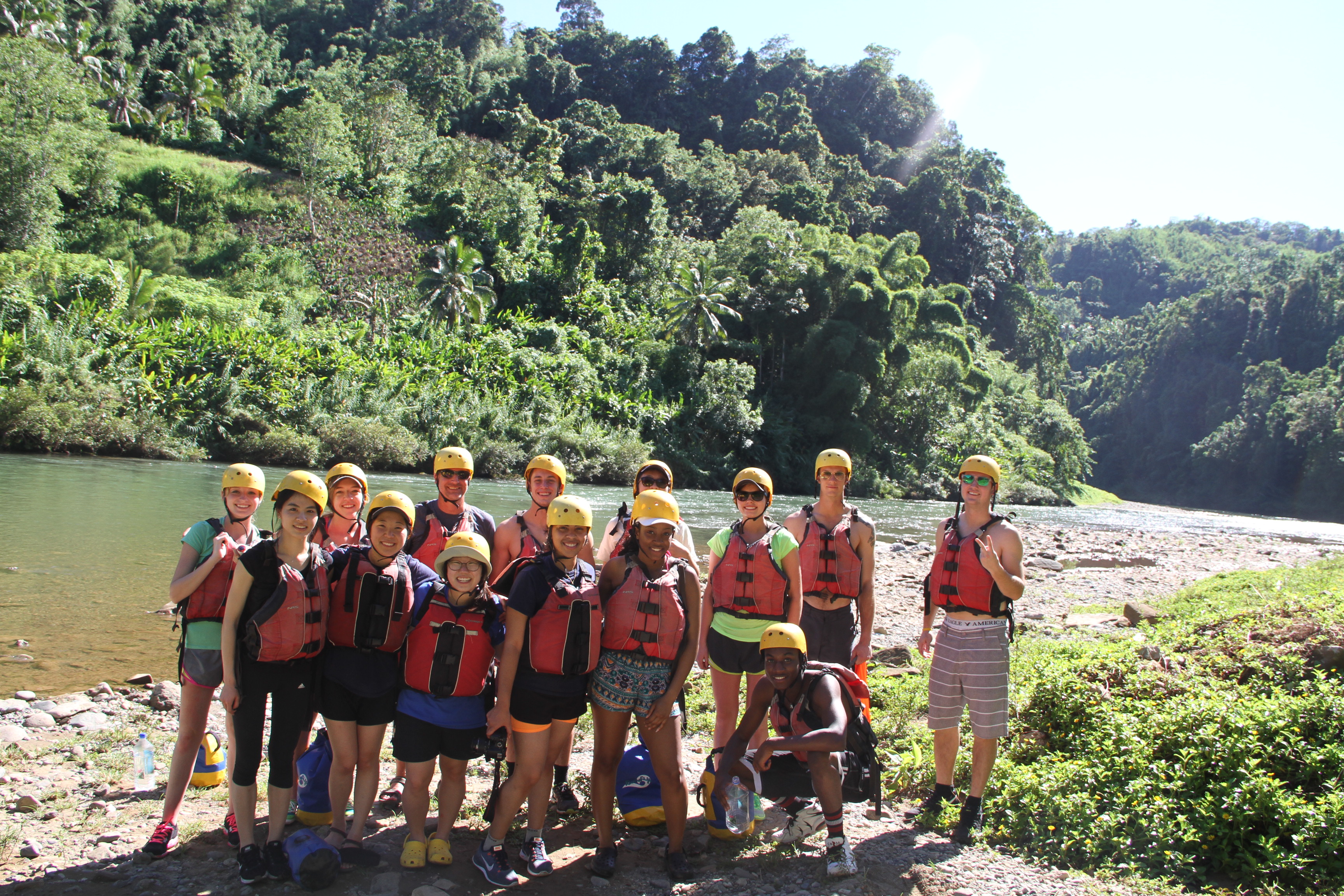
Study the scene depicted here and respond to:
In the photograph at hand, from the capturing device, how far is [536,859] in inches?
146

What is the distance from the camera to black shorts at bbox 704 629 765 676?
435cm

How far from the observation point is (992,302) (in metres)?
66.9

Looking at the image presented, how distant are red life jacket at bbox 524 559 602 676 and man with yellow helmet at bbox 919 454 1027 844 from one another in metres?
1.85

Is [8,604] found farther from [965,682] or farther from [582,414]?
[582,414]

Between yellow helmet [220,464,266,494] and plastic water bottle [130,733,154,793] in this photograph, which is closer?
yellow helmet [220,464,266,494]

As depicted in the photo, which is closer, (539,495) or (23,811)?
(23,811)

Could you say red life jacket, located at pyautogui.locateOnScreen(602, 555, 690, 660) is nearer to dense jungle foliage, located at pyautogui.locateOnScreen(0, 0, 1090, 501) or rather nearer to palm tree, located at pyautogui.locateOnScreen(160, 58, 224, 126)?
dense jungle foliage, located at pyautogui.locateOnScreen(0, 0, 1090, 501)

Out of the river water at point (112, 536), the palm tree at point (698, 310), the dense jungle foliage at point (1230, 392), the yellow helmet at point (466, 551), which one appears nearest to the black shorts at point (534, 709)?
the yellow helmet at point (466, 551)

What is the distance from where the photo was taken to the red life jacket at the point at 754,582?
432cm

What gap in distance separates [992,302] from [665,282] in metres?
32.7

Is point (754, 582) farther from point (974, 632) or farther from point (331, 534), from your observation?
A: point (331, 534)

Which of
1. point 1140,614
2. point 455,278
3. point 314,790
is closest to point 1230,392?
point 455,278

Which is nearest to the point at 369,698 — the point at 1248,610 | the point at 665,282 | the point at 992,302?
the point at 1248,610

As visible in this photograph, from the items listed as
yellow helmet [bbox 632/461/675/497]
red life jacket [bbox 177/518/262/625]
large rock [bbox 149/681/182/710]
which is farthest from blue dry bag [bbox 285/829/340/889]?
large rock [bbox 149/681/182/710]
